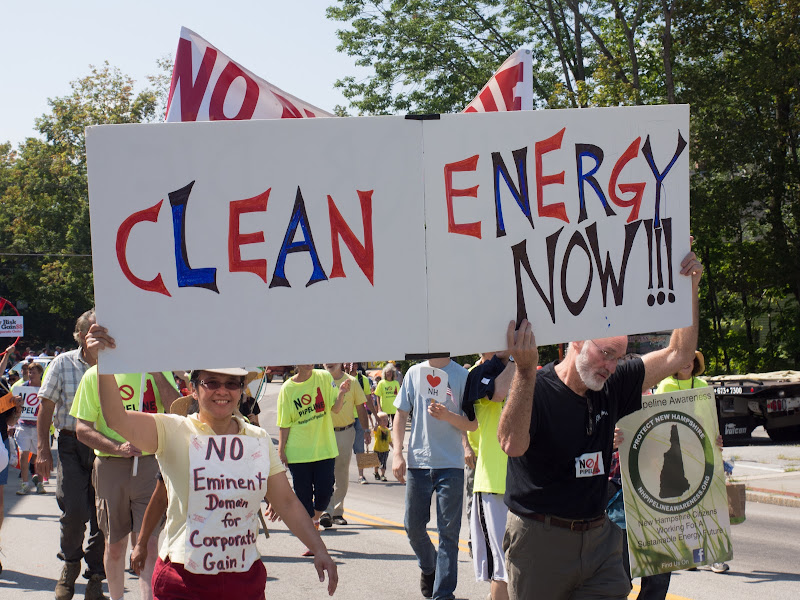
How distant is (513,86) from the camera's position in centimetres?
658

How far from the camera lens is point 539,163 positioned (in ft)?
13.2

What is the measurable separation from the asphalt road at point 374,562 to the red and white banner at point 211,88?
12.3 feet

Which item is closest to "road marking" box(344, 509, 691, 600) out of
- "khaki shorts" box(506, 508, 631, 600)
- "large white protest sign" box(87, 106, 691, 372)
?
"khaki shorts" box(506, 508, 631, 600)

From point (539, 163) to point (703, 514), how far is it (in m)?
2.75

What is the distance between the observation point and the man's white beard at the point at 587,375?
177 inches

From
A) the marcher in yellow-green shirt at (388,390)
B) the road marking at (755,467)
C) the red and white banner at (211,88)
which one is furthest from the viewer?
the marcher in yellow-green shirt at (388,390)

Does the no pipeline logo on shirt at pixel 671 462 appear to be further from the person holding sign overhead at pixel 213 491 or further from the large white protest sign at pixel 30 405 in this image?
the large white protest sign at pixel 30 405

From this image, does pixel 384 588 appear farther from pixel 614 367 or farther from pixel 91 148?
pixel 91 148

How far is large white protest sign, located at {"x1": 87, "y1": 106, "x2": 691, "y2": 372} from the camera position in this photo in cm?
357

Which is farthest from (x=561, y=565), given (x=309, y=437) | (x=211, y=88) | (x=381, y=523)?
(x=381, y=523)

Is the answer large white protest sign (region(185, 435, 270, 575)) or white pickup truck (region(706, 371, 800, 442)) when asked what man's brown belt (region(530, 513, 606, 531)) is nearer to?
large white protest sign (region(185, 435, 270, 575))

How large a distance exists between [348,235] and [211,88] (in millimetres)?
3001

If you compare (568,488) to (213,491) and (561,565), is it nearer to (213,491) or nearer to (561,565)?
(561,565)

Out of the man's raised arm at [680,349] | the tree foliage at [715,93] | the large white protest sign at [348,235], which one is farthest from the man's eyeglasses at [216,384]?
the tree foliage at [715,93]
